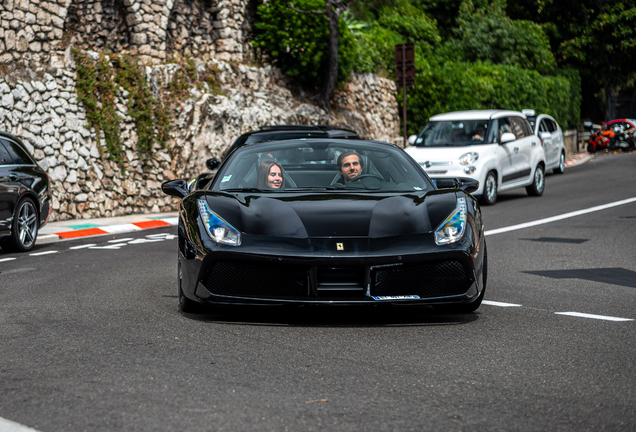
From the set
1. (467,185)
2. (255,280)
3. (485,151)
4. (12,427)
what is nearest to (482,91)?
(485,151)

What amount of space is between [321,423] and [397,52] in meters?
20.7

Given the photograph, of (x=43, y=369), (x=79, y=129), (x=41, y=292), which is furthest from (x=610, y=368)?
(x=79, y=129)

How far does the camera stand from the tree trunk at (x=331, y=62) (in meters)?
23.8

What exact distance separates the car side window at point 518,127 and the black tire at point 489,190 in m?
1.62

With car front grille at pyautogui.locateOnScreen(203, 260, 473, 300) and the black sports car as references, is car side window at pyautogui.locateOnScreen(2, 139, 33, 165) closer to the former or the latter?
the black sports car


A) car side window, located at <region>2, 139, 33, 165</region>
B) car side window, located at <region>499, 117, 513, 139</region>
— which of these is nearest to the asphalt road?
car side window, located at <region>2, 139, 33, 165</region>

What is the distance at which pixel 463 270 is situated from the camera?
612cm

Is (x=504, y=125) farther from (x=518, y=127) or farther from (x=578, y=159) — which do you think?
(x=578, y=159)

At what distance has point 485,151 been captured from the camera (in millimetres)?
17672

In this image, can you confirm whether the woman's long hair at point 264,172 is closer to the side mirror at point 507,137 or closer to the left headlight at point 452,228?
the left headlight at point 452,228

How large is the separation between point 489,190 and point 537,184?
2.42 meters

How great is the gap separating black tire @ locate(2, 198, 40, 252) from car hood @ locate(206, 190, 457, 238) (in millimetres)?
6018

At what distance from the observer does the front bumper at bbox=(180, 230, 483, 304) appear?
231 inches

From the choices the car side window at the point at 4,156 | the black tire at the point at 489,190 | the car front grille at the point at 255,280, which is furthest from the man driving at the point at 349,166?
the black tire at the point at 489,190
